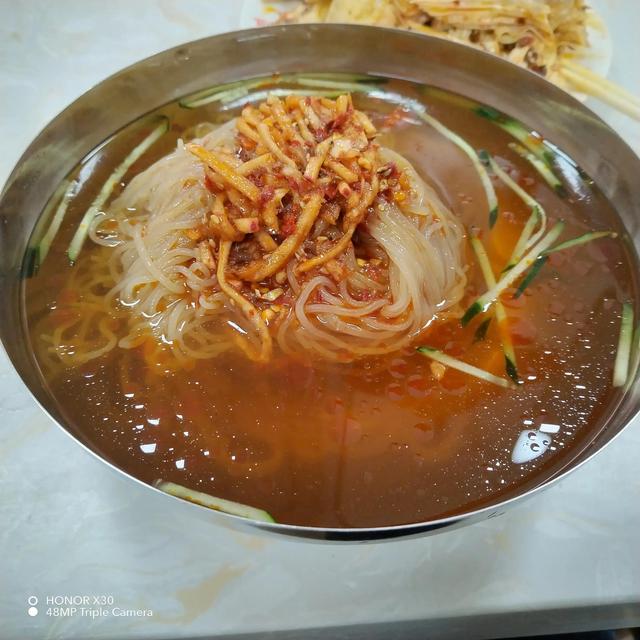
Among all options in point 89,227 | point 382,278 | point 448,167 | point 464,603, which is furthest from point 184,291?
point 464,603

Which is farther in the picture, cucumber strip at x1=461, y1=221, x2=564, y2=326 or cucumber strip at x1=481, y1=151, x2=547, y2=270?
cucumber strip at x1=481, y1=151, x2=547, y2=270

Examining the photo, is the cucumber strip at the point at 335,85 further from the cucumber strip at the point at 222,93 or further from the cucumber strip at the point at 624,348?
the cucumber strip at the point at 624,348

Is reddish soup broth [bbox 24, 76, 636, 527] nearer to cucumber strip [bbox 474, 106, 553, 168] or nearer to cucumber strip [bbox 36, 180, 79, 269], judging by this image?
cucumber strip [bbox 36, 180, 79, 269]

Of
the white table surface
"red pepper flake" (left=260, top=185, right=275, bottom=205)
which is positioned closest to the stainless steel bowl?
the white table surface

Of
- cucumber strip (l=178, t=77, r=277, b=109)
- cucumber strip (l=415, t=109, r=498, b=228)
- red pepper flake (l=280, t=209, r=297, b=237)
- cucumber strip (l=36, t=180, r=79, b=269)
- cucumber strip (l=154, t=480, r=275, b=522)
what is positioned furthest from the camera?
cucumber strip (l=178, t=77, r=277, b=109)

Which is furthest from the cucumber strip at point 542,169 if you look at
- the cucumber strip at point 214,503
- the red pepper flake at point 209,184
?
the cucumber strip at point 214,503

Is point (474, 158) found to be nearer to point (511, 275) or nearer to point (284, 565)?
point (511, 275)
